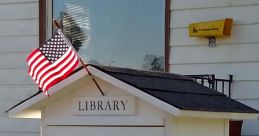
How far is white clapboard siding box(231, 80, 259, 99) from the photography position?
19.7 ft

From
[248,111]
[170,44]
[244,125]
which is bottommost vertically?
[244,125]

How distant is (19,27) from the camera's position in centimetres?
728

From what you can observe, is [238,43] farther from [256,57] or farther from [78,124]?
[78,124]

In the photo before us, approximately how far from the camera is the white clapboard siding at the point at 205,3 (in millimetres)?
6099

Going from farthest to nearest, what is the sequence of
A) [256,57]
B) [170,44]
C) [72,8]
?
[72,8] < [170,44] < [256,57]

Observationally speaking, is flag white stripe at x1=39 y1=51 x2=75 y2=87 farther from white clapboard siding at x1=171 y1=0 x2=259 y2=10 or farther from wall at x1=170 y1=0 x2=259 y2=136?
white clapboard siding at x1=171 y1=0 x2=259 y2=10

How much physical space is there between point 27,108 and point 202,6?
2951mm

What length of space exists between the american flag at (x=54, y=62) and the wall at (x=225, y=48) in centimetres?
278

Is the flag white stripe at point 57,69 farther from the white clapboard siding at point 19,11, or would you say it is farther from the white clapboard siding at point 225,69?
the white clapboard siding at point 19,11

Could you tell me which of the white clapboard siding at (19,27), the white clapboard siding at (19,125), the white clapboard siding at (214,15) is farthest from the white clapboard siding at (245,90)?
the white clapboard siding at (19,27)

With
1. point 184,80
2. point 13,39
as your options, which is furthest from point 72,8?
point 184,80

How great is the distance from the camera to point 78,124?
3762mm

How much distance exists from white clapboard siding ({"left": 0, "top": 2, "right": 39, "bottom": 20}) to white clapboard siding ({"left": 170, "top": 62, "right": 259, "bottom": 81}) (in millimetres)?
1832

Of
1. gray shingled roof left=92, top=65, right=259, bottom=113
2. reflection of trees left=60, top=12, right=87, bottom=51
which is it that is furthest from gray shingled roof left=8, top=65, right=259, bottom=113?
reflection of trees left=60, top=12, right=87, bottom=51
